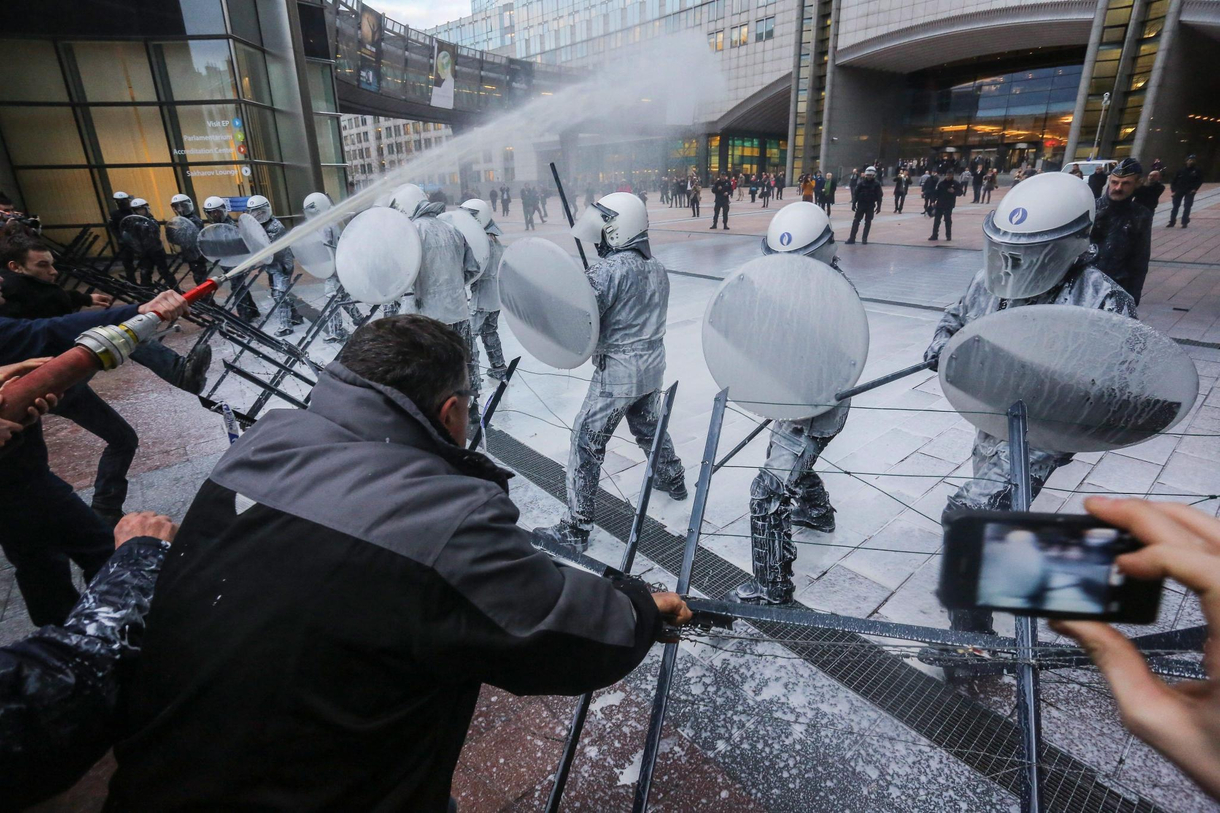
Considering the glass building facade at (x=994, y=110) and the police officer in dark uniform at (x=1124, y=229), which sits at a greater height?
the glass building facade at (x=994, y=110)

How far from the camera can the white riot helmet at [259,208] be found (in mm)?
8844

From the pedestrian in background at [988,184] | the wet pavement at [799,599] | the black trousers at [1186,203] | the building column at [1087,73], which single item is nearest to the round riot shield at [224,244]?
the wet pavement at [799,599]

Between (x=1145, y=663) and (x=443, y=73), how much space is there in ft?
107

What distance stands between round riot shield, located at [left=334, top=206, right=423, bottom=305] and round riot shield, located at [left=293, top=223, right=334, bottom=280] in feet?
10.5

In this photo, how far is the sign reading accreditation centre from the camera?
2688 cm

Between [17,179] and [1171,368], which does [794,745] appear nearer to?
[1171,368]

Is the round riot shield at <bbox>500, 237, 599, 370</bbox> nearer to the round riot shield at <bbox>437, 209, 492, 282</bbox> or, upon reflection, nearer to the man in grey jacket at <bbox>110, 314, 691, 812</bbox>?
the man in grey jacket at <bbox>110, 314, 691, 812</bbox>

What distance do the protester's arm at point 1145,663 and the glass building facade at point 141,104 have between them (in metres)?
17.7

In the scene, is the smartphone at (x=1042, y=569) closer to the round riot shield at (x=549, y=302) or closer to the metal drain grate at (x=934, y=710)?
the metal drain grate at (x=934, y=710)

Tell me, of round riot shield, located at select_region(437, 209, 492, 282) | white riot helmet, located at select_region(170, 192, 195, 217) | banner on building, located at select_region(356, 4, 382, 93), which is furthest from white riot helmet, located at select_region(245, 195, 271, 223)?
banner on building, located at select_region(356, 4, 382, 93)

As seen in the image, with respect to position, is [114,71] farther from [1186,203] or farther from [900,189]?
[1186,203]

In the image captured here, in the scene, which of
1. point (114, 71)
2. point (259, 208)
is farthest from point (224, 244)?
point (114, 71)

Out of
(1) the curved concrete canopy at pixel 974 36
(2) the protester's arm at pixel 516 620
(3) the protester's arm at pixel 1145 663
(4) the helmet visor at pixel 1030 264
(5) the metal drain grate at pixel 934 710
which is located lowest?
(5) the metal drain grate at pixel 934 710

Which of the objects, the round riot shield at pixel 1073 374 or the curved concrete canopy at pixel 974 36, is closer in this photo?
the round riot shield at pixel 1073 374
